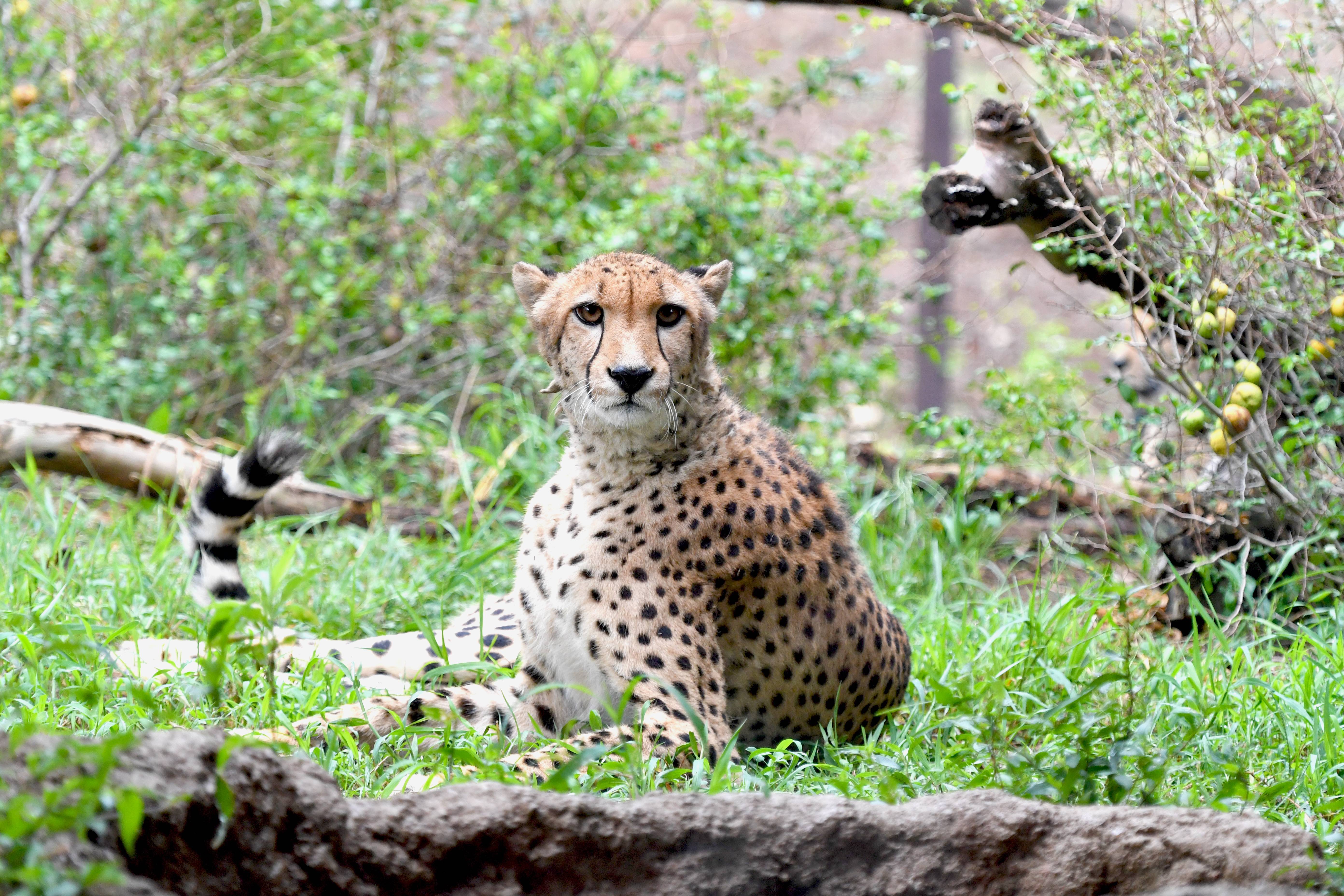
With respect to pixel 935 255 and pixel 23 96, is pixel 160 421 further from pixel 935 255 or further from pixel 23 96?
pixel 935 255

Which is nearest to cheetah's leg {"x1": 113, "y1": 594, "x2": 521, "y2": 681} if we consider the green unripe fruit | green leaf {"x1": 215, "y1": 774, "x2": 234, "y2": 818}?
green leaf {"x1": 215, "y1": 774, "x2": 234, "y2": 818}

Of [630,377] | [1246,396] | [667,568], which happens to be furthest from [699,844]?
[1246,396]

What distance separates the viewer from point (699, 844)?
1952 millimetres

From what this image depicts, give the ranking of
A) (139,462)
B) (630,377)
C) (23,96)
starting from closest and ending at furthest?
(630,377)
(139,462)
(23,96)

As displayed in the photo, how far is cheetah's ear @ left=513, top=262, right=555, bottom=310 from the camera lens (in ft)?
11.4

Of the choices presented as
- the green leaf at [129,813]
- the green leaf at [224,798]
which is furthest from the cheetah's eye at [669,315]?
the green leaf at [129,813]

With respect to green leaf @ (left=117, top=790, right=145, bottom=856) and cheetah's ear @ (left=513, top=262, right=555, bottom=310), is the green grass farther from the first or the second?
cheetah's ear @ (left=513, top=262, right=555, bottom=310)

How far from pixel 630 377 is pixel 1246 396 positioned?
182cm

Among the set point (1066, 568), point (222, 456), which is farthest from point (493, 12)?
point (1066, 568)

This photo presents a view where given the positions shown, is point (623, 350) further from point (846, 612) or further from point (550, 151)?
point (550, 151)

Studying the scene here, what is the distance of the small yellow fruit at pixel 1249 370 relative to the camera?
3.74m

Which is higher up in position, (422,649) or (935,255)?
(935,255)

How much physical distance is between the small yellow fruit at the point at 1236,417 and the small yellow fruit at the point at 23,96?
489cm

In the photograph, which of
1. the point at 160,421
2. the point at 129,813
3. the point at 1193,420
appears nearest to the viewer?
the point at 129,813
